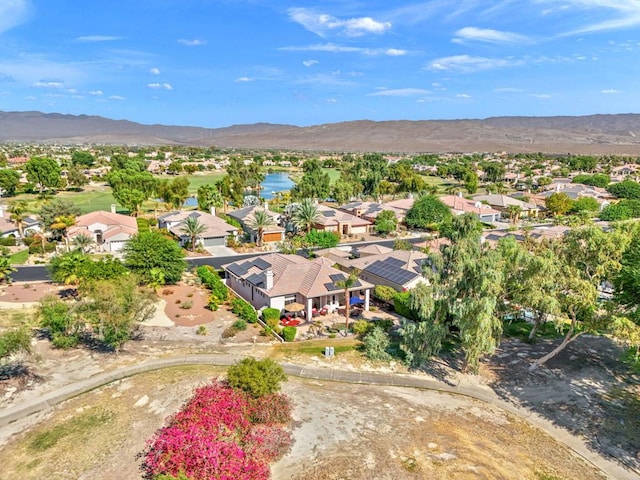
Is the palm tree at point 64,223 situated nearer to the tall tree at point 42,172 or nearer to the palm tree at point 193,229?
the palm tree at point 193,229

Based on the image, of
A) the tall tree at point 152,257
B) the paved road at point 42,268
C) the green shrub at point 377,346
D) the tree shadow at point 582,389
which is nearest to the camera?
the tree shadow at point 582,389

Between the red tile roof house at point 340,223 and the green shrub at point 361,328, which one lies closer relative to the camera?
the green shrub at point 361,328

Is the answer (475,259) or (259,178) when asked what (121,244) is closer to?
(475,259)

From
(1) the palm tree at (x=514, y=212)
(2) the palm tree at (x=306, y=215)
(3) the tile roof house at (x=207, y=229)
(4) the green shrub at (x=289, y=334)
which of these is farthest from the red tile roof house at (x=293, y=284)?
(1) the palm tree at (x=514, y=212)

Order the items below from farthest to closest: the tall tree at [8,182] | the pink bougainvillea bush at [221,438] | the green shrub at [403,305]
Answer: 1. the tall tree at [8,182]
2. the green shrub at [403,305]
3. the pink bougainvillea bush at [221,438]

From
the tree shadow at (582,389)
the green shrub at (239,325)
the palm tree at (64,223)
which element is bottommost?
the tree shadow at (582,389)

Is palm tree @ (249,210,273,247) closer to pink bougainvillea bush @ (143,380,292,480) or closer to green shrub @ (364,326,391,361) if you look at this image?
green shrub @ (364,326,391,361)
